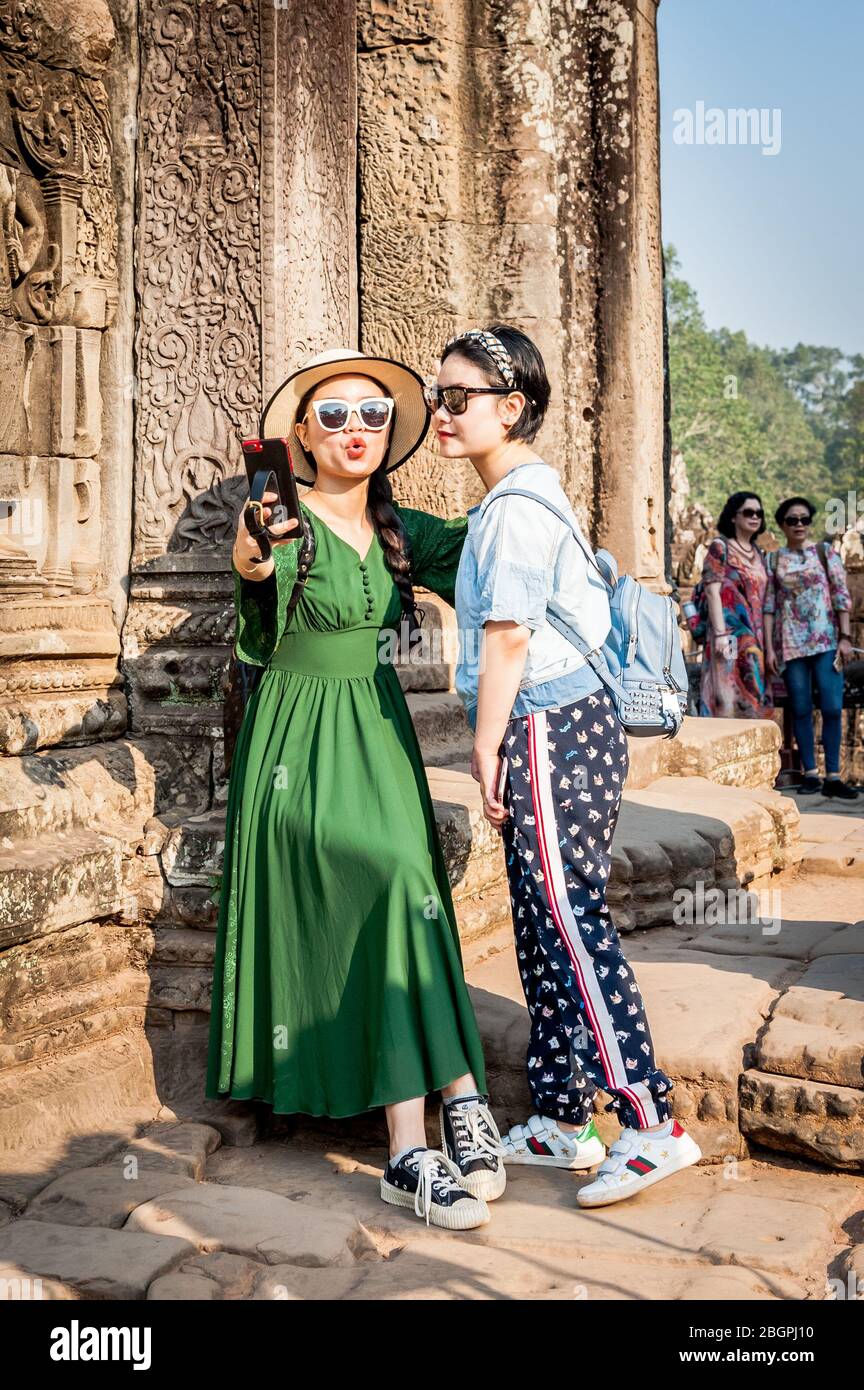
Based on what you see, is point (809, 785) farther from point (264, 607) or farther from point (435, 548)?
point (264, 607)

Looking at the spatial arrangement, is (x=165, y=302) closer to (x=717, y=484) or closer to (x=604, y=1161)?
(x=604, y=1161)

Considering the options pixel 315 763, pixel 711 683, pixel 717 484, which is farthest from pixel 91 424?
pixel 717 484

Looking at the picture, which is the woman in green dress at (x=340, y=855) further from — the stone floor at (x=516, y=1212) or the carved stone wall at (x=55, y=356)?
the carved stone wall at (x=55, y=356)

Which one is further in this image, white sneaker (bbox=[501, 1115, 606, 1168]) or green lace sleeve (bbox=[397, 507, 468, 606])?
green lace sleeve (bbox=[397, 507, 468, 606])

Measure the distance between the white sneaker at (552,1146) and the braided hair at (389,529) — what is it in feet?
4.12

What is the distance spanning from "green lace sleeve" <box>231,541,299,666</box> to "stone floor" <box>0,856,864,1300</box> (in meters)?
1.15

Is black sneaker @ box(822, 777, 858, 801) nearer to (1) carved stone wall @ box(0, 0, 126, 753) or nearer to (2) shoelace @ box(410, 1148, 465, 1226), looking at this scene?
(1) carved stone wall @ box(0, 0, 126, 753)

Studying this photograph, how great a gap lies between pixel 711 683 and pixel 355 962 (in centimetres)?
524

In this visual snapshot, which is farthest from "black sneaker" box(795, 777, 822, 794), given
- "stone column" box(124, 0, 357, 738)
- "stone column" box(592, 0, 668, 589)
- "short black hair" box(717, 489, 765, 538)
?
"stone column" box(124, 0, 357, 738)

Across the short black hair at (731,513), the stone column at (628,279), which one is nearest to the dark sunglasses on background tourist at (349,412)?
the stone column at (628,279)

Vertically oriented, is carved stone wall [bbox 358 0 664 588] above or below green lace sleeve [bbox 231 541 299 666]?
above

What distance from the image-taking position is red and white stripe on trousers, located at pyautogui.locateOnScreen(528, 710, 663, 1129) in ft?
9.32

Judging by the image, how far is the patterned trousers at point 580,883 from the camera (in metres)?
2.85

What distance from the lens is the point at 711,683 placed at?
7926 millimetres
